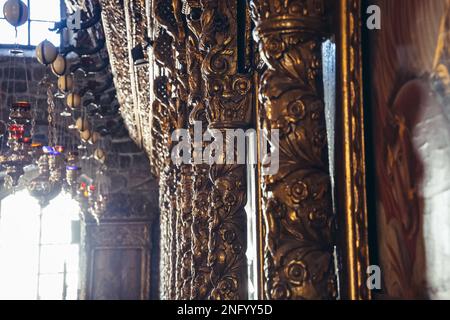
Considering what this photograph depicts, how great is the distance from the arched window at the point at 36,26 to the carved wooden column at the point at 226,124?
11.9 meters

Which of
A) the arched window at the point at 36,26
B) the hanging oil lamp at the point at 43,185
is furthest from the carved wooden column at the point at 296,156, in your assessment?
the arched window at the point at 36,26

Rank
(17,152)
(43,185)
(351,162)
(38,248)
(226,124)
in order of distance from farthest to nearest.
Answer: (38,248), (43,185), (17,152), (226,124), (351,162)

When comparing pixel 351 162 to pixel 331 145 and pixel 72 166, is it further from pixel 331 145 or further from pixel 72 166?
pixel 72 166

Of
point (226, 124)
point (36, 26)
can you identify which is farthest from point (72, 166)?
point (226, 124)

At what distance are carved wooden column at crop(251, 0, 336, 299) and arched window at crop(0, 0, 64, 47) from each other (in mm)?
13099

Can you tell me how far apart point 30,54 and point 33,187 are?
8.61ft

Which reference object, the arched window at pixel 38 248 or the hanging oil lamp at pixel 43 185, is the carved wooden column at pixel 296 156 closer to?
the hanging oil lamp at pixel 43 185

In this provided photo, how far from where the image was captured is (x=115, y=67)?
891cm

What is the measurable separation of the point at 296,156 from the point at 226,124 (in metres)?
1.06

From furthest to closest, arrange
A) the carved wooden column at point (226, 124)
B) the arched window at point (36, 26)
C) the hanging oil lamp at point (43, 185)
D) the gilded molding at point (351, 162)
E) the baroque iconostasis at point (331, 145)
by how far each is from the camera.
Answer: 1. the arched window at point (36, 26)
2. the hanging oil lamp at point (43, 185)
3. the carved wooden column at point (226, 124)
4. the gilded molding at point (351, 162)
5. the baroque iconostasis at point (331, 145)

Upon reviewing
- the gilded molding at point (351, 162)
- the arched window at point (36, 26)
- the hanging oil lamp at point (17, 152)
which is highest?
the arched window at point (36, 26)

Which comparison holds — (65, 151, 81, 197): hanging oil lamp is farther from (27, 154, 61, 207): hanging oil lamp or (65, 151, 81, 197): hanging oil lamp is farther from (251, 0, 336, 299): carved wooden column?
(251, 0, 336, 299): carved wooden column

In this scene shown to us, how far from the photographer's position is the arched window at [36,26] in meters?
14.7

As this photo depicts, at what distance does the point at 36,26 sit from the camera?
15.4 metres
